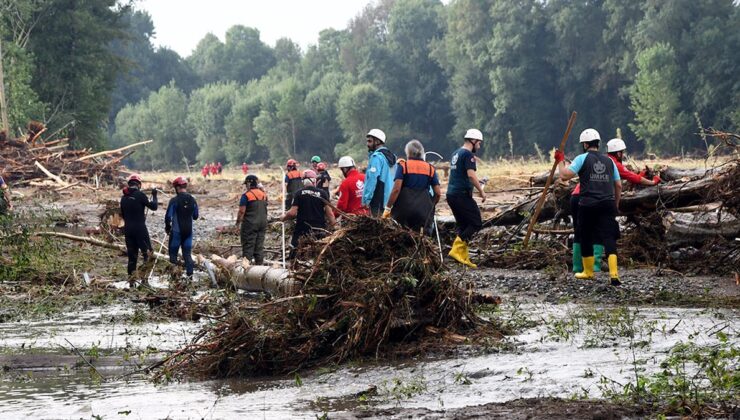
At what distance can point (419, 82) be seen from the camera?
319ft

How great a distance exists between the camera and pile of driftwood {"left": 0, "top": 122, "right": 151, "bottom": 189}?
124 ft

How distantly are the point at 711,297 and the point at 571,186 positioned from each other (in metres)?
4.27

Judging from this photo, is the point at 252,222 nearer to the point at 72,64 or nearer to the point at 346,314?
the point at 346,314

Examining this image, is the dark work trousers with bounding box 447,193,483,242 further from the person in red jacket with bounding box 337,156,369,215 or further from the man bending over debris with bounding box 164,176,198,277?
the man bending over debris with bounding box 164,176,198,277

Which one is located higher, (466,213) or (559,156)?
(559,156)

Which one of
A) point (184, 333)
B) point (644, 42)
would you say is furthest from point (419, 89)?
point (184, 333)

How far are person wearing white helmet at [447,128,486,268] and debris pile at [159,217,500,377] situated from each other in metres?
4.36

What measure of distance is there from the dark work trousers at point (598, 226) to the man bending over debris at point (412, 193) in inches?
69.7

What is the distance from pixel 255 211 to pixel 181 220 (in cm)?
110

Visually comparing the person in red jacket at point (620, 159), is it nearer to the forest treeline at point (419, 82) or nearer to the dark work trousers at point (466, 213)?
the dark work trousers at point (466, 213)

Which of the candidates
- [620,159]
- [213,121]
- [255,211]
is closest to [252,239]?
[255,211]

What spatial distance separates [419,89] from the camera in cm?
9538

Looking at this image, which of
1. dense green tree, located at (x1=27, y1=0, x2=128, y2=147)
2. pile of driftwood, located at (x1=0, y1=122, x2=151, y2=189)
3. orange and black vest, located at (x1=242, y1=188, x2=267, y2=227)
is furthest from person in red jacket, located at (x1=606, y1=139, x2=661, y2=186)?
dense green tree, located at (x1=27, y1=0, x2=128, y2=147)

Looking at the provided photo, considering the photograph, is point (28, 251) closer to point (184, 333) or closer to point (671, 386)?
point (184, 333)
